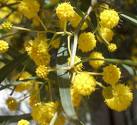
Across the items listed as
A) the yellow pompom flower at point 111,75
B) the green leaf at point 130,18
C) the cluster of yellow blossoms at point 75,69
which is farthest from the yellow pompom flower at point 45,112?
the green leaf at point 130,18

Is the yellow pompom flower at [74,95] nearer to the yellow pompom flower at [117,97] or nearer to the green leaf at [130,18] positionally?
the yellow pompom flower at [117,97]

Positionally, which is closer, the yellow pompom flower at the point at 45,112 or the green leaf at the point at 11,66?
the yellow pompom flower at the point at 45,112

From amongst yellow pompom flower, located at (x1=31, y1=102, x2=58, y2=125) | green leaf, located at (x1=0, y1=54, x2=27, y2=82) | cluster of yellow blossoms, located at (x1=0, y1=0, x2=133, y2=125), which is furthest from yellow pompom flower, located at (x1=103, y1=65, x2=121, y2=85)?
green leaf, located at (x1=0, y1=54, x2=27, y2=82)

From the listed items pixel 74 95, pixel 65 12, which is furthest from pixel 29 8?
pixel 74 95

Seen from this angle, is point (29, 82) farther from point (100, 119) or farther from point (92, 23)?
point (100, 119)

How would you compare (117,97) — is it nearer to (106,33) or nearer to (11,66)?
(106,33)

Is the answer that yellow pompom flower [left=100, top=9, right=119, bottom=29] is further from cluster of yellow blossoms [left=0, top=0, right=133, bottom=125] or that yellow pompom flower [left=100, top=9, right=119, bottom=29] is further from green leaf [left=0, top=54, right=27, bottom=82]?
green leaf [left=0, top=54, right=27, bottom=82]
